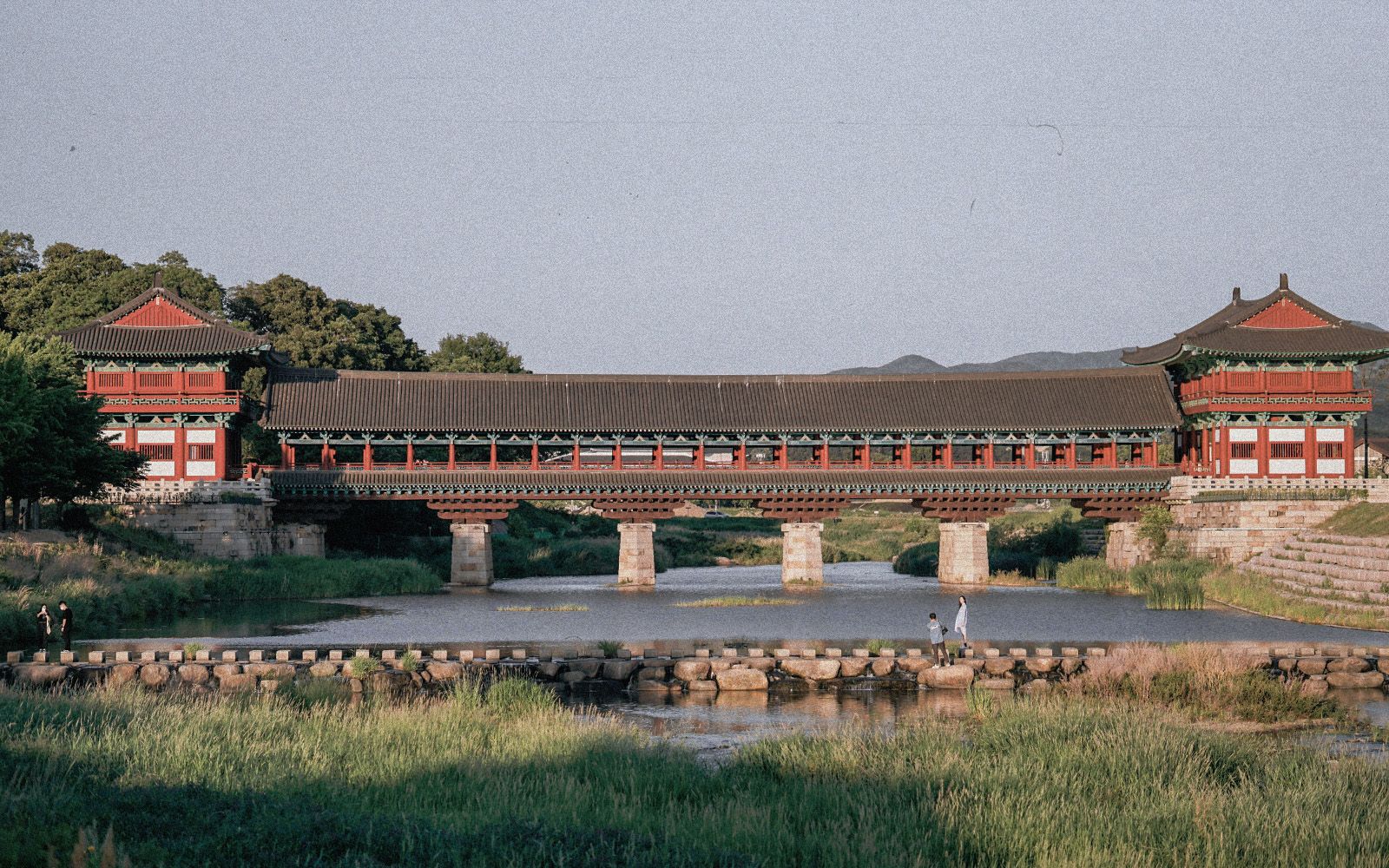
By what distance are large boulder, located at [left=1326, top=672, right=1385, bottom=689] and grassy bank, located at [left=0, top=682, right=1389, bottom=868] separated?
935 cm

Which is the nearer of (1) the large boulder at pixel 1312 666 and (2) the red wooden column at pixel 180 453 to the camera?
(1) the large boulder at pixel 1312 666

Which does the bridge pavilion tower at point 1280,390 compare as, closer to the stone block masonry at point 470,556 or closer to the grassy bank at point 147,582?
the stone block masonry at point 470,556

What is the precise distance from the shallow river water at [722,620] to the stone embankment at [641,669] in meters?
4.78

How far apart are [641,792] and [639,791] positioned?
67 mm

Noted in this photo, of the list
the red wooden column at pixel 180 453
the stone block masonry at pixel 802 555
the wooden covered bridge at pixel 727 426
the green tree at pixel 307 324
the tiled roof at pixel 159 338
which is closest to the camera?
the tiled roof at pixel 159 338

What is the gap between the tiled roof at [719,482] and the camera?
2598 inches

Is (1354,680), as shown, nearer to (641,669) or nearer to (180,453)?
(641,669)

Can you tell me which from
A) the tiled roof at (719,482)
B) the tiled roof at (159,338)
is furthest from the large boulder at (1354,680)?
the tiled roof at (159,338)

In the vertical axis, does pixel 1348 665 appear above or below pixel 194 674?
above

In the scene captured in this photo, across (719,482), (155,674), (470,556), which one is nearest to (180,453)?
(470,556)

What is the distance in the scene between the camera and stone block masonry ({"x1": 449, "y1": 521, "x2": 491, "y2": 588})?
66938mm

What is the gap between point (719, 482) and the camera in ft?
219

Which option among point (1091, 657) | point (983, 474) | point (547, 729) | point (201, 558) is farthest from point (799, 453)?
point (547, 729)

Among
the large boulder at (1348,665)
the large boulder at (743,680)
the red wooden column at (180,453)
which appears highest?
the red wooden column at (180,453)
